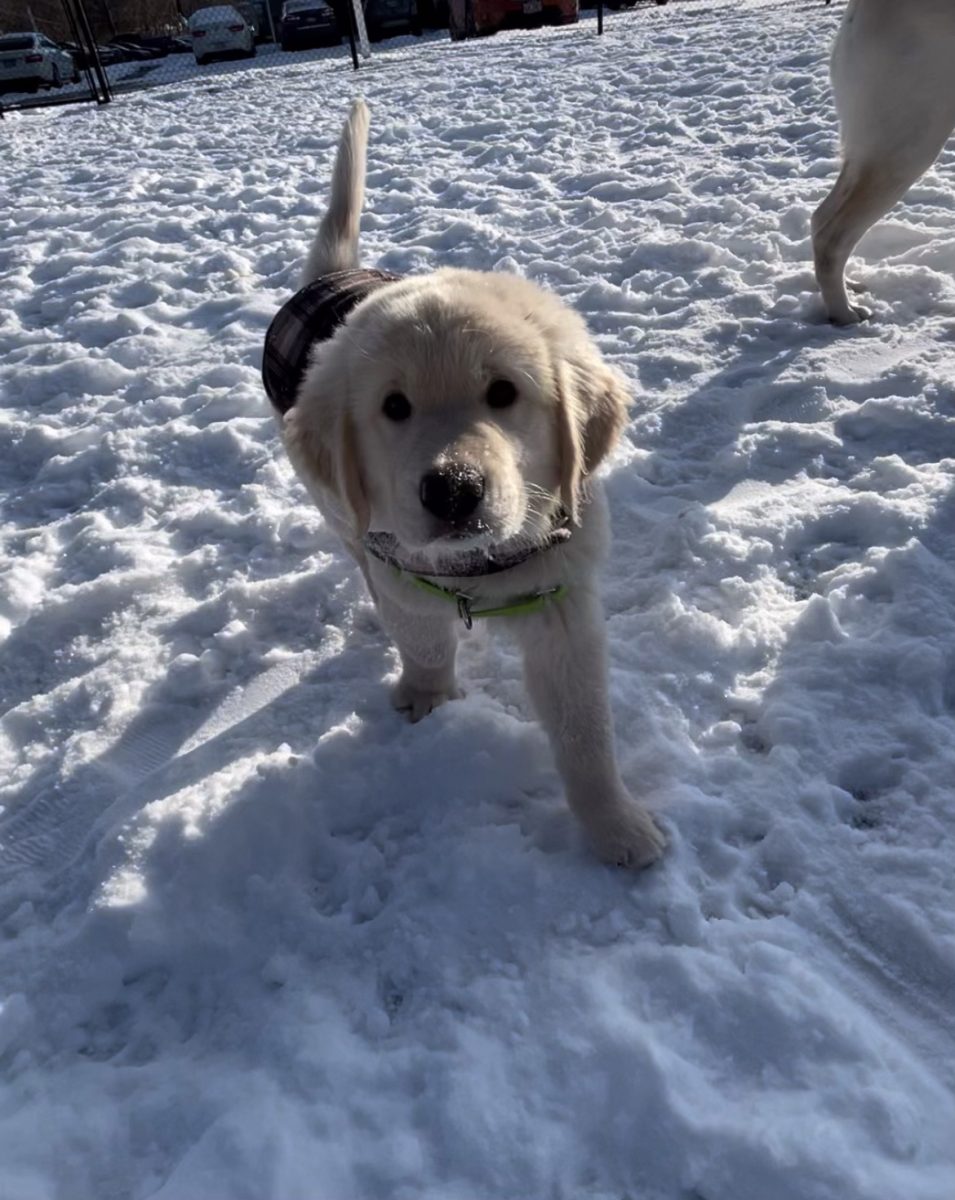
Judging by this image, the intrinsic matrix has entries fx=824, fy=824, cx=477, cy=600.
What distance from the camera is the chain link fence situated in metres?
13.5

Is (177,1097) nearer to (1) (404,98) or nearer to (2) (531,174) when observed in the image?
(2) (531,174)

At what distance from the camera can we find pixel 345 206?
2.68 meters

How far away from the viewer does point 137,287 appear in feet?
16.1

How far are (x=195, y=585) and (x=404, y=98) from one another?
8778 mm

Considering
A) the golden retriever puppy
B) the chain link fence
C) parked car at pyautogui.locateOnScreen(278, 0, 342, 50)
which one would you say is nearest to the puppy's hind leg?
the golden retriever puppy

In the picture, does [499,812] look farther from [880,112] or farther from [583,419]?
[880,112]

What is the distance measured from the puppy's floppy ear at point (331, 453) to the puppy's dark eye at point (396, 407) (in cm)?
11

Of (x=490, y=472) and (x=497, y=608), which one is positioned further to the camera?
(x=497, y=608)

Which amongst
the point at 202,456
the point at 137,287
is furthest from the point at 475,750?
the point at 137,287

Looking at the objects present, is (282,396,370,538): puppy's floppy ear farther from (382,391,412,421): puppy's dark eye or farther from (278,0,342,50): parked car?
(278,0,342,50): parked car


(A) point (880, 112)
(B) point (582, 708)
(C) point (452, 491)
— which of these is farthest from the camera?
(A) point (880, 112)

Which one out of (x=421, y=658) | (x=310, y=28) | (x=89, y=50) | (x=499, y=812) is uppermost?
(x=310, y=28)

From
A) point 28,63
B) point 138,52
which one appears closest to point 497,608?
point 28,63

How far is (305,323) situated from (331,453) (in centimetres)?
69
